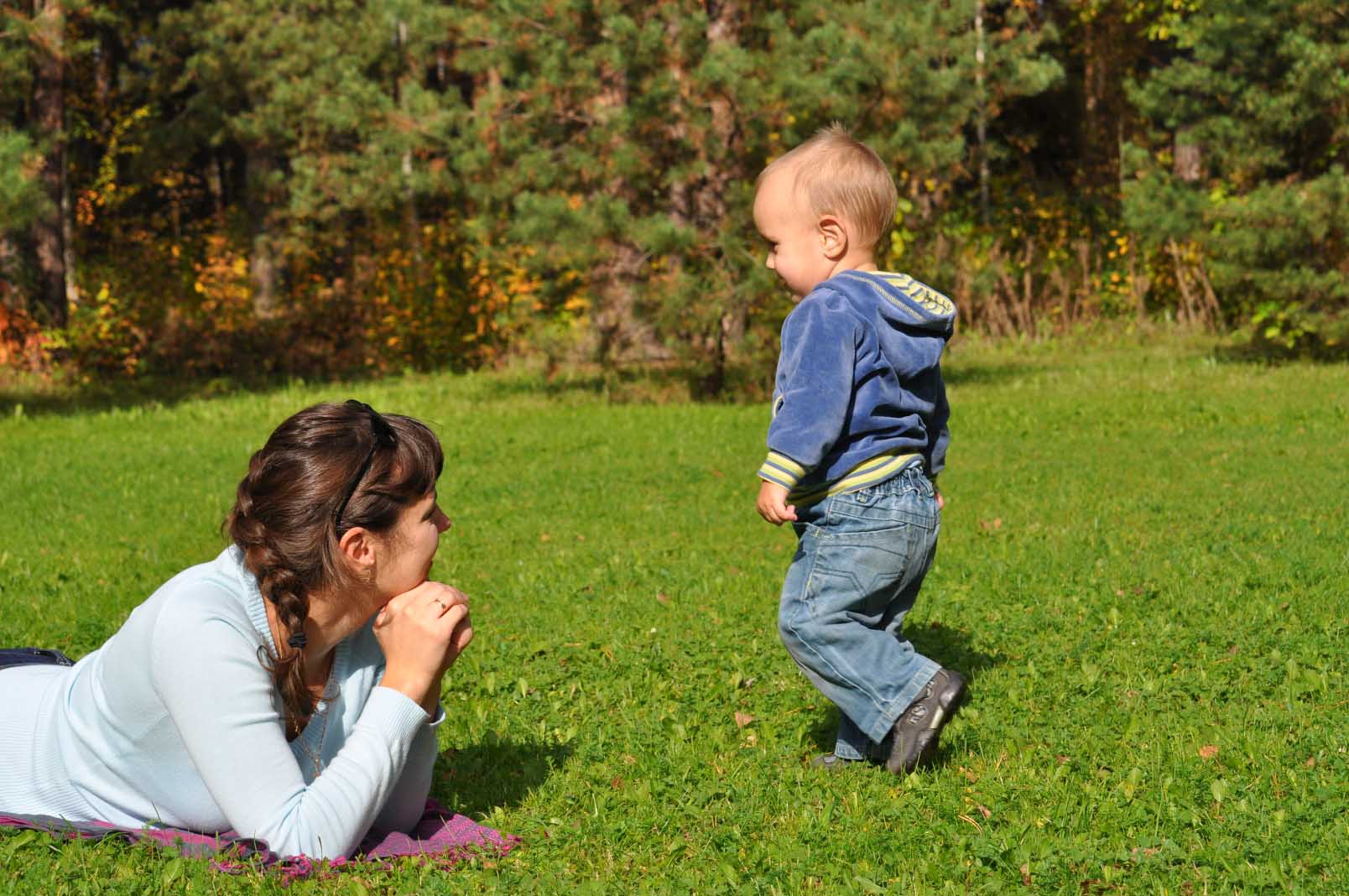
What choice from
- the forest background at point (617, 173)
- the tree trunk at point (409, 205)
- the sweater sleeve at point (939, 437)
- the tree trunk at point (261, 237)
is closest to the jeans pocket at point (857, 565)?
the sweater sleeve at point (939, 437)

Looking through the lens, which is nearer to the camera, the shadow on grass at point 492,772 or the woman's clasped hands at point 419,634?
the woman's clasped hands at point 419,634

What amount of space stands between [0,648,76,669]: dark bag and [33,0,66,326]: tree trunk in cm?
1391

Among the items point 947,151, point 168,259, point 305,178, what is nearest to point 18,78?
point 305,178

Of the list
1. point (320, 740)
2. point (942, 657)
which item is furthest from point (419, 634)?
point (942, 657)

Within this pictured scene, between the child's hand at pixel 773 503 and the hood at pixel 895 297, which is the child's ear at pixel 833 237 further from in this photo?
the child's hand at pixel 773 503

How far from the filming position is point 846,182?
411cm

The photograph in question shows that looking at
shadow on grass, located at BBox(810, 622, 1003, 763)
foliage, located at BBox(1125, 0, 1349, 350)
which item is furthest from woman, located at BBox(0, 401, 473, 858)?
foliage, located at BBox(1125, 0, 1349, 350)

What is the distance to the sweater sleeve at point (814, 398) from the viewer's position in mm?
3957

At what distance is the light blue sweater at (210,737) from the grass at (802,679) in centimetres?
18

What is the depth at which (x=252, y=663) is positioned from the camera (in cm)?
314

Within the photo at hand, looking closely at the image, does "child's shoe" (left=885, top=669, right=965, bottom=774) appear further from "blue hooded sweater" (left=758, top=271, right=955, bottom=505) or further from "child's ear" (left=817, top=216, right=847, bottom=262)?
"child's ear" (left=817, top=216, right=847, bottom=262)

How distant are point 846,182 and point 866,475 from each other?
0.85 m

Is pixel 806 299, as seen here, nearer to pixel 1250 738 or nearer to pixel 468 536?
pixel 1250 738

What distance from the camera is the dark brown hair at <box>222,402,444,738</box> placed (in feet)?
10.3
